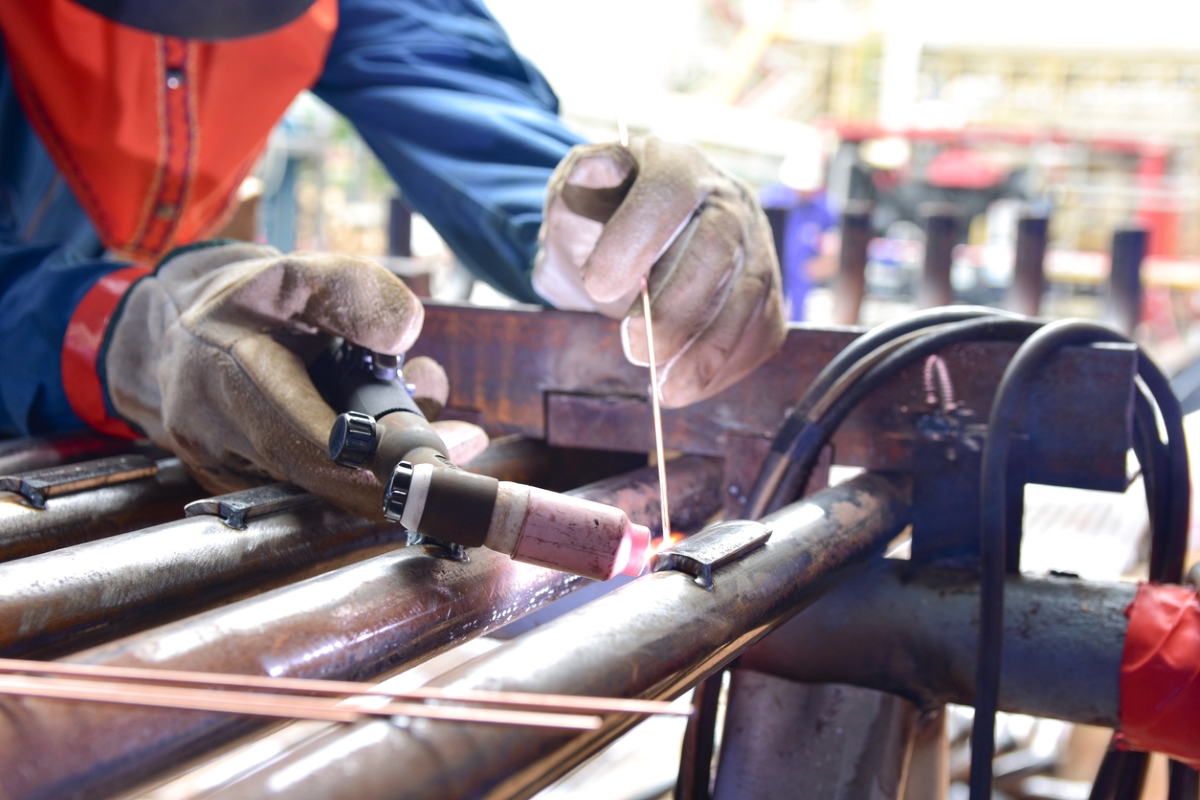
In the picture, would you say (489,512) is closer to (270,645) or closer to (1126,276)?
(270,645)

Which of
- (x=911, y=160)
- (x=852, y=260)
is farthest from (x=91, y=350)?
(x=911, y=160)

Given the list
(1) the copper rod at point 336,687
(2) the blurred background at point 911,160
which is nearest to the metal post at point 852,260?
(2) the blurred background at point 911,160

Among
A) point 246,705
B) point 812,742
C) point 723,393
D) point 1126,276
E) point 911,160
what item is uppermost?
point 911,160

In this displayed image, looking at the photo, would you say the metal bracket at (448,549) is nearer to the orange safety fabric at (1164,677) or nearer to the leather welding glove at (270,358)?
the leather welding glove at (270,358)

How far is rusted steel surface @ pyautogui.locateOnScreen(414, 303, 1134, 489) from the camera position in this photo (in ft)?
2.66

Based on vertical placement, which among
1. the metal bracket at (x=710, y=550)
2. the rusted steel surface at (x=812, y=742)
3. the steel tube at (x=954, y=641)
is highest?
the metal bracket at (x=710, y=550)

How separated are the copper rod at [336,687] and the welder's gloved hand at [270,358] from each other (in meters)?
0.24

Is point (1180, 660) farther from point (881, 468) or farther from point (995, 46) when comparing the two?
point (995, 46)

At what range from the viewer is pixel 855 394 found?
812 mm

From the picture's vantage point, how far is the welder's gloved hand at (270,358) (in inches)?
26.3

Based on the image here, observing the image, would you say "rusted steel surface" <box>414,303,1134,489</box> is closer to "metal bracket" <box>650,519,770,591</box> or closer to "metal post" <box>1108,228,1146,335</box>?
"metal bracket" <box>650,519,770,591</box>

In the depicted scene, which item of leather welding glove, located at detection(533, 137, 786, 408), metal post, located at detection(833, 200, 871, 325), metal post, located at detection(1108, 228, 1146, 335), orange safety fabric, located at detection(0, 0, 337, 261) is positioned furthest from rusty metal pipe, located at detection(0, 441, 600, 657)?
metal post, located at detection(1108, 228, 1146, 335)

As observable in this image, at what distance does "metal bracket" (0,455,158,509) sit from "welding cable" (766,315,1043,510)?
23.1 inches

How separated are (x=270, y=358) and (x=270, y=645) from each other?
31 cm
